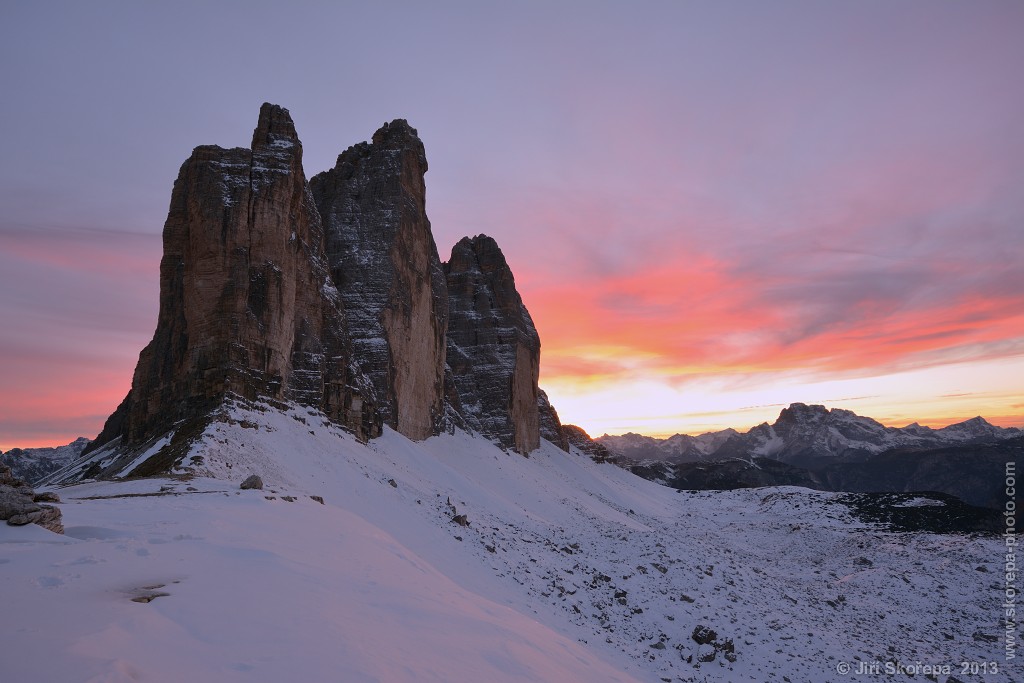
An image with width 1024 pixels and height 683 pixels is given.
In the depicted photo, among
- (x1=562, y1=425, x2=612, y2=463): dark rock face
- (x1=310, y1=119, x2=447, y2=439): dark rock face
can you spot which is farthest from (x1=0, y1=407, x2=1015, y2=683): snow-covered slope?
(x1=562, y1=425, x2=612, y2=463): dark rock face

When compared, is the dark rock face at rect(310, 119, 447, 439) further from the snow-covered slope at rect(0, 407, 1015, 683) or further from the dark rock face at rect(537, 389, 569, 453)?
the dark rock face at rect(537, 389, 569, 453)

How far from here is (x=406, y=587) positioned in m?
10.3

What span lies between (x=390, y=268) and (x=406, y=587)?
33.5 meters

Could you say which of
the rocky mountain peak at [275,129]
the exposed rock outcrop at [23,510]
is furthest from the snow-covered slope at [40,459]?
the exposed rock outcrop at [23,510]

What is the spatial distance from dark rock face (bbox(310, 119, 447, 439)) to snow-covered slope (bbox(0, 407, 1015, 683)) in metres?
6.31

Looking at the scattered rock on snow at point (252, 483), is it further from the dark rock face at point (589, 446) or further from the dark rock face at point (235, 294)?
the dark rock face at point (589, 446)

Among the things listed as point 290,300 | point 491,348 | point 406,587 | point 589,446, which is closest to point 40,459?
point 491,348

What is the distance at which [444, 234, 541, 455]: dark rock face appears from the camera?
208 ft

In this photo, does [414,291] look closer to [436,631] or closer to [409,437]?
[409,437]

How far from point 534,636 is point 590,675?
132cm

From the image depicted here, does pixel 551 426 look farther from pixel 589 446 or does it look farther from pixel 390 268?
pixel 390 268

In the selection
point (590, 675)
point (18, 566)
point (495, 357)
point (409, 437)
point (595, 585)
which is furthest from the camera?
point (495, 357)

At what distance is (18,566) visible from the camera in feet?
20.8

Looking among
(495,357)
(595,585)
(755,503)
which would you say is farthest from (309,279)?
(755,503)
